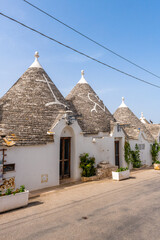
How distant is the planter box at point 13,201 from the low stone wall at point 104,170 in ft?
20.1

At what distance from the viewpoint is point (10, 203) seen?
22.4 ft

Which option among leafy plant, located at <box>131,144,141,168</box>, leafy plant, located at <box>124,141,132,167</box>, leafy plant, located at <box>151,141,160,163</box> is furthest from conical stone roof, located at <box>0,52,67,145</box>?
leafy plant, located at <box>151,141,160,163</box>

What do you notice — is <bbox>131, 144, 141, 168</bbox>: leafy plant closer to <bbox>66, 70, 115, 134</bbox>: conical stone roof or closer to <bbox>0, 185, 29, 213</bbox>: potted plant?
<bbox>66, 70, 115, 134</bbox>: conical stone roof

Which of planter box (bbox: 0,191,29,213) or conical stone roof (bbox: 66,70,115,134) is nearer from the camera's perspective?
planter box (bbox: 0,191,29,213)

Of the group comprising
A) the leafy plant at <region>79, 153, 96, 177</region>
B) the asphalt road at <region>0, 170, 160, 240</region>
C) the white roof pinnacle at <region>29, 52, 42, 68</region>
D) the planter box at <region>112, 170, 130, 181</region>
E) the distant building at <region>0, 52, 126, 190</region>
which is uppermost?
the white roof pinnacle at <region>29, 52, 42, 68</region>

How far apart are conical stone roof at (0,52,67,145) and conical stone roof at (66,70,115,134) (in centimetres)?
260

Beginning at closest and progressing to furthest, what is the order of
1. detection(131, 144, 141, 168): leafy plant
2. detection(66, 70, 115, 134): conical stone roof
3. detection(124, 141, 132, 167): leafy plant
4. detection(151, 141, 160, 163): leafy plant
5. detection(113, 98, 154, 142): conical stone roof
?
detection(66, 70, 115, 134): conical stone roof → detection(124, 141, 132, 167): leafy plant → detection(131, 144, 141, 168): leafy plant → detection(113, 98, 154, 142): conical stone roof → detection(151, 141, 160, 163): leafy plant

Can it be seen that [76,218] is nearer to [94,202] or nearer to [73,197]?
[94,202]

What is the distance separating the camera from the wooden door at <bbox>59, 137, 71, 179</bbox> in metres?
11.6

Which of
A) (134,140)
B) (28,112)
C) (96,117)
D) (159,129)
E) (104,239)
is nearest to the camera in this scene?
(104,239)

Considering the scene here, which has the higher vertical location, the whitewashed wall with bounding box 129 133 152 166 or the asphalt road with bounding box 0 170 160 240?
the whitewashed wall with bounding box 129 133 152 166

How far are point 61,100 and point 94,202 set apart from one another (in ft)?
25.4

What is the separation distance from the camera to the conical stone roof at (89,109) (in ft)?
47.6

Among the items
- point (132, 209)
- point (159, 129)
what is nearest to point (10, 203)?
point (132, 209)
